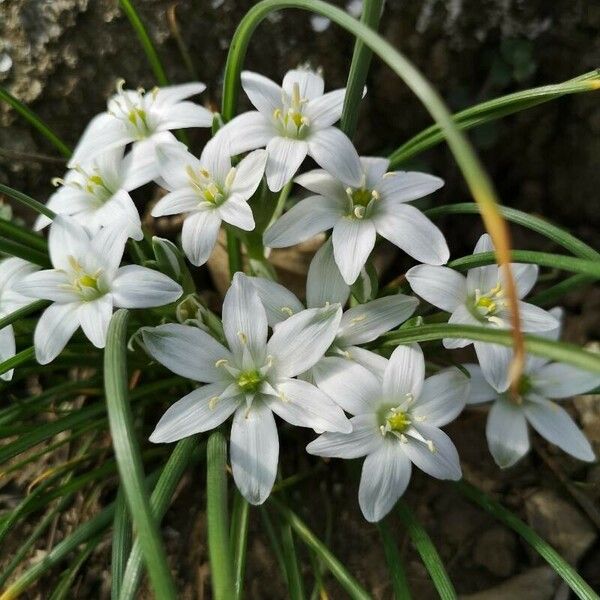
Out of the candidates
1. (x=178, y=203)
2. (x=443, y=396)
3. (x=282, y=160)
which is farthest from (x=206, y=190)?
(x=443, y=396)

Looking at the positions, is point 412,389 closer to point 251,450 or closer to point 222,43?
point 251,450

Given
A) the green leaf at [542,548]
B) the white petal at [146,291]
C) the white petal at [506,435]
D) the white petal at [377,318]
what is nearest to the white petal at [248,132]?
the white petal at [146,291]

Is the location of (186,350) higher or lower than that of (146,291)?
lower

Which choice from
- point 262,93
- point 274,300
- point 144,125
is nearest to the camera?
point 274,300

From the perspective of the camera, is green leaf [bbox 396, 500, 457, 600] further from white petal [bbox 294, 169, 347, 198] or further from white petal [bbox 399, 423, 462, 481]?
white petal [bbox 294, 169, 347, 198]

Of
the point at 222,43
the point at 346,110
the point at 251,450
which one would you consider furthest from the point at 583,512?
the point at 222,43

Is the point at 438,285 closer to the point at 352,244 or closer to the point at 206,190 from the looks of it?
the point at 352,244

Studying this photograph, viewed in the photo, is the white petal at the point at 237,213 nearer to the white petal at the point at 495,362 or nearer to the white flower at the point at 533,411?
the white petal at the point at 495,362
